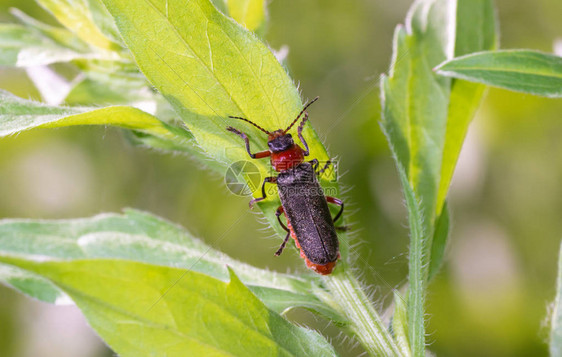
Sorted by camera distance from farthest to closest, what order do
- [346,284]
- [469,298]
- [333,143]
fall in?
[333,143] < [469,298] < [346,284]

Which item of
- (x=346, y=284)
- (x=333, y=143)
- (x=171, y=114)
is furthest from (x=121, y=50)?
(x=333, y=143)

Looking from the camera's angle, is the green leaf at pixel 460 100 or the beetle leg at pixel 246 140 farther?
the green leaf at pixel 460 100

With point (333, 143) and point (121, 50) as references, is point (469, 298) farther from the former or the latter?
point (121, 50)

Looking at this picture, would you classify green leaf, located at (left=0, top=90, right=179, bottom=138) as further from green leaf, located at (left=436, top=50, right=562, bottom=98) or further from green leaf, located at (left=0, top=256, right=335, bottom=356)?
green leaf, located at (left=436, top=50, right=562, bottom=98)

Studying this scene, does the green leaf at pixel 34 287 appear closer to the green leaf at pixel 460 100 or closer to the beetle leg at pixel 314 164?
the beetle leg at pixel 314 164

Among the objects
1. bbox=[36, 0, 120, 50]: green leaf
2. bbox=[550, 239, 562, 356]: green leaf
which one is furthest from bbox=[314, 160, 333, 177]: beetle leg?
bbox=[36, 0, 120, 50]: green leaf

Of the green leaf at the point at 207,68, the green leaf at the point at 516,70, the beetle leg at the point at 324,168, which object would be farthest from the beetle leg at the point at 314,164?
the green leaf at the point at 516,70
